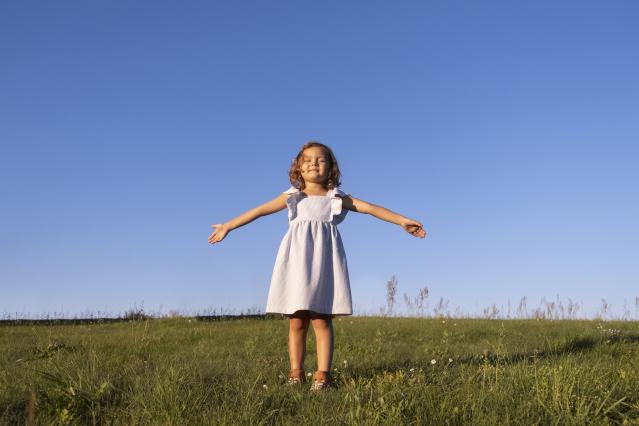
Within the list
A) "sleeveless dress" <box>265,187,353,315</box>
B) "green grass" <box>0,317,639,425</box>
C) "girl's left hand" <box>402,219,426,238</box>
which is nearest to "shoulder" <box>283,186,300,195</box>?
"sleeveless dress" <box>265,187,353,315</box>

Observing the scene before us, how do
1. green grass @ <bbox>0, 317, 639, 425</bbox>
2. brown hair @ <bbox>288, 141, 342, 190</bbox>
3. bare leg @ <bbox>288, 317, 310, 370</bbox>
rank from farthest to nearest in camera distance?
1. brown hair @ <bbox>288, 141, 342, 190</bbox>
2. bare leg @ <bbox>288, 317, 310, 370</bbox>
3. green grass @ <bbox>0, 317, 639, 425</bbox>

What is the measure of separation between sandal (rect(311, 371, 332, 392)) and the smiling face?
1.80m

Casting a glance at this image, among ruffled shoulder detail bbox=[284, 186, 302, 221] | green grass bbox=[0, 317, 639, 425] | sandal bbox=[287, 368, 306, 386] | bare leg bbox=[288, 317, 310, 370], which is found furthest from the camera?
ruffled shoulder detail bbox=[284, 186, 302, 221]

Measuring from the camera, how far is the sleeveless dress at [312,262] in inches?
214

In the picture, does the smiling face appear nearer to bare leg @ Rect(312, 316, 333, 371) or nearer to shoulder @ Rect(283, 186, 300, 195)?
shoulder @ Rect(283, 186, 300, 195)

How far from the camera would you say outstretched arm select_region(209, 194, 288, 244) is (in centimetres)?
599

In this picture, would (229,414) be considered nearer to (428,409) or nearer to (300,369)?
(428,409)

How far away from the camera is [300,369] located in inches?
219

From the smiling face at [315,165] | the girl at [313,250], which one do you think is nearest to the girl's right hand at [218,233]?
the girl at [313,250]

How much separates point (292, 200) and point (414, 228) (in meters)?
1.18

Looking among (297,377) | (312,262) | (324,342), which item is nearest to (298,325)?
(324,342)

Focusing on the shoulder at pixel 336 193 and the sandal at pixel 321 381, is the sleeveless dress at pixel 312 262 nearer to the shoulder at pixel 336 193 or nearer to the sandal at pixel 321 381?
the shoulder at pixel 336 193

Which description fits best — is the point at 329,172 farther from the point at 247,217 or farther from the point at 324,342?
the point at 324,342

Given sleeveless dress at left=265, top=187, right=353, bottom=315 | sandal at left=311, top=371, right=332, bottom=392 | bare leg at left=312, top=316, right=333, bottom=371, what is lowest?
sandal at left=311, top=371, right=332, bottom=392
